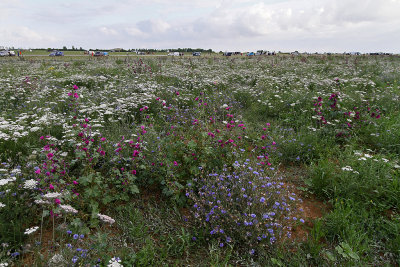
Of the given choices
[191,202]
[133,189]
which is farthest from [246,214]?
[133,189]

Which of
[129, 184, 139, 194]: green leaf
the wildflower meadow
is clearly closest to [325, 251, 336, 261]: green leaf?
the wildflower meadow

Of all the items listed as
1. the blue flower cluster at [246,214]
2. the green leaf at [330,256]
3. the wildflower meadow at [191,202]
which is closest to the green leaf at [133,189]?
Result: the wildflower meadow at [191,202]

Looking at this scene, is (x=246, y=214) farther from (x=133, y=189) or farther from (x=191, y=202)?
(x=133, y=189)

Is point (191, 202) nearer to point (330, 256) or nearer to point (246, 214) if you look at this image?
point (246, 214)

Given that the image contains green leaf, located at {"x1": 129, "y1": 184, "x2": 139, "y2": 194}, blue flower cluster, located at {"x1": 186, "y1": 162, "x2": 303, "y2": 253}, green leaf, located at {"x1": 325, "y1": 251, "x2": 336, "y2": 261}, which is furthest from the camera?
green leaf, located at {"x1": 129, "y1": 184, "x2": 139, "y2": 194}

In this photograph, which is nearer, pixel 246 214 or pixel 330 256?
pixel 330 256

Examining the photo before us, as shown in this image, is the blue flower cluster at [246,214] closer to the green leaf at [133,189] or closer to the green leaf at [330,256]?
the green leaf at [330,256]

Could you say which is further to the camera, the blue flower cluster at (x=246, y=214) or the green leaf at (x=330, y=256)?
the blue flower cluster at (x=246, y=214)

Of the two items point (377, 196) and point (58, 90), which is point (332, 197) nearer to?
point (377, 196)

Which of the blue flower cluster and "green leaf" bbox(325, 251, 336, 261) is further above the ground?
the blue flower cluster

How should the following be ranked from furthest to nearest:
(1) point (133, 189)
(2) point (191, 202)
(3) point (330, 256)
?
(2) point (191, 202)
(1) point (133, 189)
(3) point (330, 256)

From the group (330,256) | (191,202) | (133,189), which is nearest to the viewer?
(330,256)

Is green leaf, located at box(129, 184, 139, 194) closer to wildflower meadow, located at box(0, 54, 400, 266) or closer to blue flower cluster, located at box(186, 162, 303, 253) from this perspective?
wildflower meadow, located at box(0, 54, 400, 266)

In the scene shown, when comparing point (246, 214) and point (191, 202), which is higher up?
point (246, 214)
